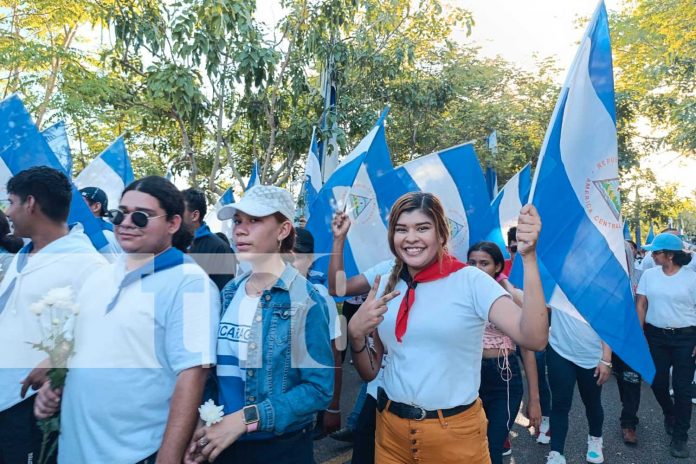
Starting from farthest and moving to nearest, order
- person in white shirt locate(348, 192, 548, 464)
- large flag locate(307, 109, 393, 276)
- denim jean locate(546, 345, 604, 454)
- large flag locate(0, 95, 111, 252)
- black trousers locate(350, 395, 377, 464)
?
large flag locate(307, 109, 393, 276) < denim jean locate(546, 345, 604, 454) < large flag locate(0, 95, 111, 252) < black trousers locate(350, 395, 377, 464) < person in white shirt locate(348, 192, 548, 464)

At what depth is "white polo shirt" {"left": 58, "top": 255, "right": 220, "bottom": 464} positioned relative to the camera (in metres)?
1.97

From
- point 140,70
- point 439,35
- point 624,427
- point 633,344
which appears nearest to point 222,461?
point 633,344

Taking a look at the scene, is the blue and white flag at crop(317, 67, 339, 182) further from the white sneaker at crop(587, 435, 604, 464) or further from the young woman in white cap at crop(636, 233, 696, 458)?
the white sneaker at crop(587, 435, 604, 464)

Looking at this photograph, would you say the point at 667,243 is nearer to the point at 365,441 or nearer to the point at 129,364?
the point at 365,441

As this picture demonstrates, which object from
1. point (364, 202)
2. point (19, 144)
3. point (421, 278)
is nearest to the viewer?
point (421, 278)

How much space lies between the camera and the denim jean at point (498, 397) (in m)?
3.32

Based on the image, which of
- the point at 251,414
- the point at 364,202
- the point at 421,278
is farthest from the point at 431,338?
the point at 364,202

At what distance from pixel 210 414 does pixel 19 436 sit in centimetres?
113

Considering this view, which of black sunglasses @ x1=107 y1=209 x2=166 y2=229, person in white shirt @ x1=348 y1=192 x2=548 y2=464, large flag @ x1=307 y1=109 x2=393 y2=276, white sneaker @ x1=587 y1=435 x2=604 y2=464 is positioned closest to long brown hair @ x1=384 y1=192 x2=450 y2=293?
person in white shirt @ x1=348 y1=192 x2=548 y2=464

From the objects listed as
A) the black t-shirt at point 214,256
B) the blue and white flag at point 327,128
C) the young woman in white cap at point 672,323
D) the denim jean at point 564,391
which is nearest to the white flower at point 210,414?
the black t-shirt at point 214,256

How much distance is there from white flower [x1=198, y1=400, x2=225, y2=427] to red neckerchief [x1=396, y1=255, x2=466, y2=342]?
2.52ft

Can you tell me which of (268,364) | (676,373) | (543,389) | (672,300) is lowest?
(543,389)

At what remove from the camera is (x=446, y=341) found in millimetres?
2264

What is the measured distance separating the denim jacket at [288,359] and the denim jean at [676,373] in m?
3.89
